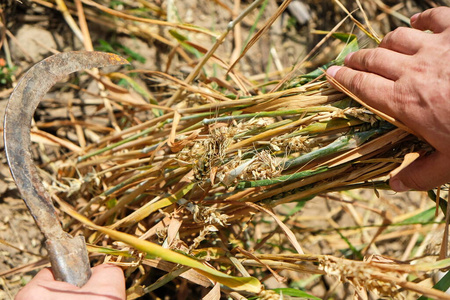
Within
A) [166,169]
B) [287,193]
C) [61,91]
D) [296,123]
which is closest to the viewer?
[296,123]

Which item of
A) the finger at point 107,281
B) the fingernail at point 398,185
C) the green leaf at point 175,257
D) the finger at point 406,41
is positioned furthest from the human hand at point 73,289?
the finger at point 406,41

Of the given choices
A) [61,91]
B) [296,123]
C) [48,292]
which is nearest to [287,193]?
[296,123]

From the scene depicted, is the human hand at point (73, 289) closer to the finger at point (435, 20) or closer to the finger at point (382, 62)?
the finger at point (382, 62)

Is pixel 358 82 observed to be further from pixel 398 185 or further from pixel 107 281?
pixel 107 281

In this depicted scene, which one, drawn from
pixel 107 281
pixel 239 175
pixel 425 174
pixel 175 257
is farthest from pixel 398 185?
pixel 107 281

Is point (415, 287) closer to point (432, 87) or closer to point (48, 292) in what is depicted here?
point (432, 87)

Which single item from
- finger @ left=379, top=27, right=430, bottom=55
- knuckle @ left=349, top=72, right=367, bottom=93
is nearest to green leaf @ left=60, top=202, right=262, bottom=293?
knuckle @ left=349, top=72, right=367, bottom=93

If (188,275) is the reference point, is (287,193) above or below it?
above
